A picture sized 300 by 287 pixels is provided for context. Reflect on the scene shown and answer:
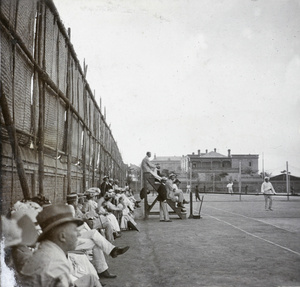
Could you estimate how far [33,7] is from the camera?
196 inches

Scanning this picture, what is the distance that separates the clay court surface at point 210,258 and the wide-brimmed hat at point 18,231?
7.20 feet

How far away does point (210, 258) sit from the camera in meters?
6.29

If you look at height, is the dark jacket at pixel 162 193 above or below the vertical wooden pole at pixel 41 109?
below

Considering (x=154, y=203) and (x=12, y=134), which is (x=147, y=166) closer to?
(x=154, y=203)

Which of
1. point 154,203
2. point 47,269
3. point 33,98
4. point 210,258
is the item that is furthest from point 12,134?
point 154,203

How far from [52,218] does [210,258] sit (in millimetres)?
4515

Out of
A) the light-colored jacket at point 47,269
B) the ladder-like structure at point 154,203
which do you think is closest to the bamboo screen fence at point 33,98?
the light-colored jacket at point 47,269

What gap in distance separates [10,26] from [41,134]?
1.65 meters

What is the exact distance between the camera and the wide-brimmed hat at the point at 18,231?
9.43 ft

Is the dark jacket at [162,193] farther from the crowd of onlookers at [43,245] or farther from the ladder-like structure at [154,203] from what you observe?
the crowd of onlookers at [43,245]

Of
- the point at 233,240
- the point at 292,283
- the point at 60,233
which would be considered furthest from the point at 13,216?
the point at 233,240

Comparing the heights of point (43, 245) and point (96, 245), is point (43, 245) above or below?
above

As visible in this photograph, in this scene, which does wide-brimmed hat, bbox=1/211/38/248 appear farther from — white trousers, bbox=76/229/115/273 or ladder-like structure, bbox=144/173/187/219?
ladder-like structure, bbox=144/173/187/219

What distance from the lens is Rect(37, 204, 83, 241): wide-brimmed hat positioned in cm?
236
